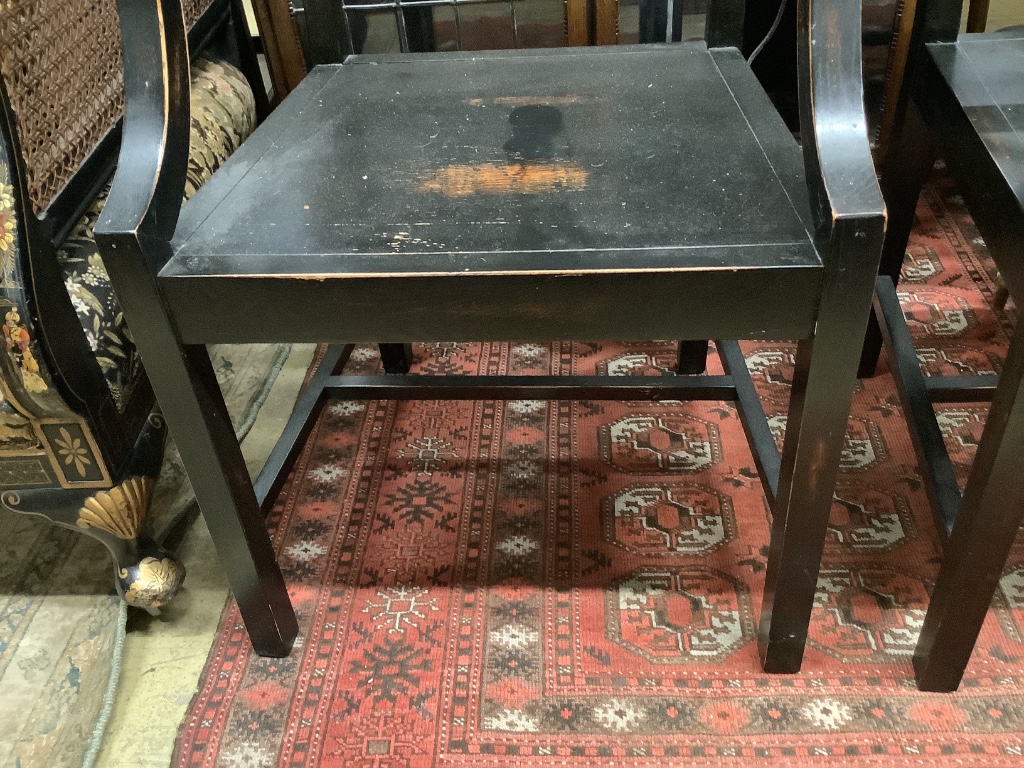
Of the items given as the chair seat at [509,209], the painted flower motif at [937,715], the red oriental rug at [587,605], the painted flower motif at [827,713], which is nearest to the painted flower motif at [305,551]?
the red oriental rug at [587,605]

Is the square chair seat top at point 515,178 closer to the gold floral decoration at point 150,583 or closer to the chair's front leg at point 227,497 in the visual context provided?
the chair's front leg at point 227,497

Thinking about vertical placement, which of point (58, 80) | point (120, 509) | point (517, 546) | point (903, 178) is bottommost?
point (517, 546)

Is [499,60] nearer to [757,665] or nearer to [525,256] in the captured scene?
[525,256]

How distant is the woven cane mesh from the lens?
866 mm

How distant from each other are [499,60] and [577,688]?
76 centimetres

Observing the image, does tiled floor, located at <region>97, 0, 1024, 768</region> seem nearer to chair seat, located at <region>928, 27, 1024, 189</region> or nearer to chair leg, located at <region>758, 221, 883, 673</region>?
chair leg, located at <region>758, 221, 883, 673</region>

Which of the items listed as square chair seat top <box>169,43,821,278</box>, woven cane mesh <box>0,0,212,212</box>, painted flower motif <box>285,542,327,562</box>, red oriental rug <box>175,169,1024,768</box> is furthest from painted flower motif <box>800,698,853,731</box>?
woven cane mesh <box>0,0,212,212</box>

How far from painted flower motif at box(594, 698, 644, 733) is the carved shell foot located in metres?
0.52

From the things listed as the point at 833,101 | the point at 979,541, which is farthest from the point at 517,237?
the point at 979,541

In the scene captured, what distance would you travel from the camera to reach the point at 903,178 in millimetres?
1145

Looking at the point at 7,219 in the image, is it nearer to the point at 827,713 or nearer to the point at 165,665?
the point at 165,665

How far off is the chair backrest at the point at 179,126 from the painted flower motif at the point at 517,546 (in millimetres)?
592

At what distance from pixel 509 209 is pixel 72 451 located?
1.78 feet

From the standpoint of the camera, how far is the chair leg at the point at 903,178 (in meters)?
1.09
